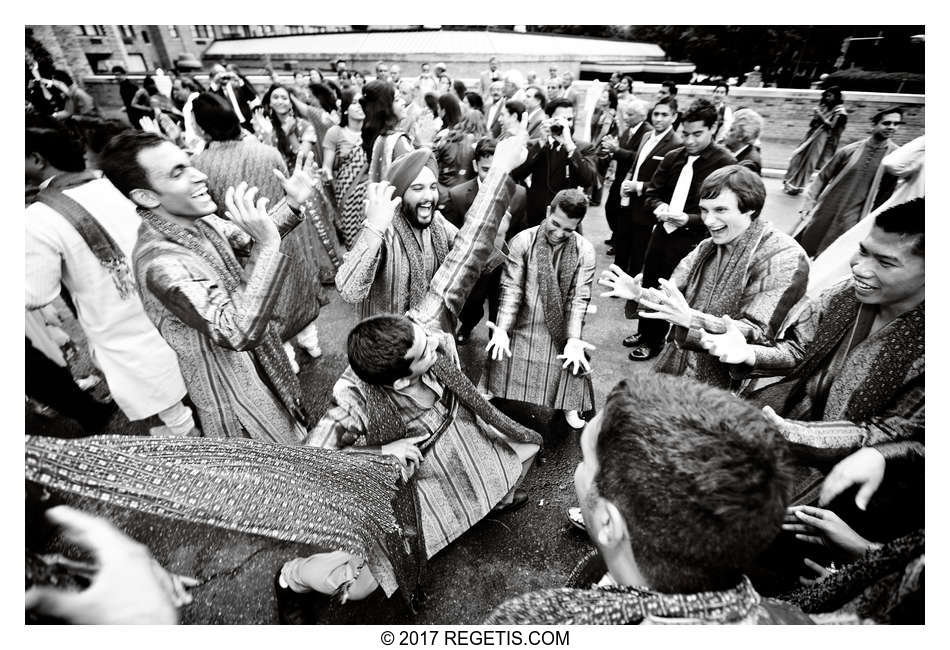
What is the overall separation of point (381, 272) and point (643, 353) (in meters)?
1.97

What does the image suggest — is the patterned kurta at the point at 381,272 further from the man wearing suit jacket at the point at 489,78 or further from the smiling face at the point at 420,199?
the man wearing suit jacket at the point at 489,78

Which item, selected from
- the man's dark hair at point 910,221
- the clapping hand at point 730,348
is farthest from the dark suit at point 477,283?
A: the man's dark hair at point 910,221

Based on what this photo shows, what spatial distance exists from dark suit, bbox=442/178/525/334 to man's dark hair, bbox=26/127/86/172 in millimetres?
1978

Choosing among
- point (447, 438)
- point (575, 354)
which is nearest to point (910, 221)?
point (575, 354)

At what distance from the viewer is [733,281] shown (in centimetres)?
177

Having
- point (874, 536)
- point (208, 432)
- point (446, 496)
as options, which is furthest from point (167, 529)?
point (874, 536)

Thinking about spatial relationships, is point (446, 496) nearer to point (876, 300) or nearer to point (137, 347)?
point (137, 347)

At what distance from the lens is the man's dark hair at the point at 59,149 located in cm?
146

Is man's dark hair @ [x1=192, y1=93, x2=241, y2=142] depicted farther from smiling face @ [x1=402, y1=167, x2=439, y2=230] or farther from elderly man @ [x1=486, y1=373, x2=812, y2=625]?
elderly man @ [x1=486, y1=373, x2=812, y2=625]

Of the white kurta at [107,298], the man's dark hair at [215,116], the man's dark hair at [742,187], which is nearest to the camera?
the white kurta at [107,298]

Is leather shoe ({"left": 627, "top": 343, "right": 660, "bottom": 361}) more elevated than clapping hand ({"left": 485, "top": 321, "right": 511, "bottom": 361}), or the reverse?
clapping hand ({"left": 485, "top": 321, "right": 511, "bottom": 361})

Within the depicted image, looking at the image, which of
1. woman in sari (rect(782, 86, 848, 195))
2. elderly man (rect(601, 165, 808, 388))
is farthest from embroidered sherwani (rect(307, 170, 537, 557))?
woman in sari (rect(782, 86, 848, 195))

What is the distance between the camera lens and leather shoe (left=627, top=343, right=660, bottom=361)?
2957 millimetres

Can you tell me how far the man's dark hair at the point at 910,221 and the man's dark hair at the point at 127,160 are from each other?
6.95 ft
